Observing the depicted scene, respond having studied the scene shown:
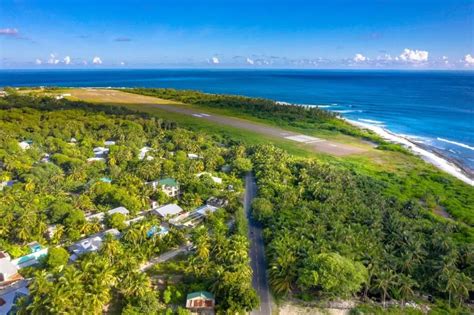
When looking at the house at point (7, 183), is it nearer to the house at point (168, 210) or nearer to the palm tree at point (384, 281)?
the house at point (168, 210)

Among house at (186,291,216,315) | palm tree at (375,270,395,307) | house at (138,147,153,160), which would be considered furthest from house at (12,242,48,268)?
palm tree at (375,270,395,307)

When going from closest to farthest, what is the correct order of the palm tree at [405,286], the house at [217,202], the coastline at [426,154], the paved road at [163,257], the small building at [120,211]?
the palm tree at [405,286] < the paved road at [163,257] < the small building at [120,211] < the house at [217,202] < the coastline at [426,154]

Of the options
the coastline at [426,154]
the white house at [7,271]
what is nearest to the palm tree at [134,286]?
the white house at [7,271]

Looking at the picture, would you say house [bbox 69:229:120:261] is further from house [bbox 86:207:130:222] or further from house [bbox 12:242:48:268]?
house [bbox 86:207:130:222]

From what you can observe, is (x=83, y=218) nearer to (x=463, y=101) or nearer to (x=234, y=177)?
(x=234, y=177)

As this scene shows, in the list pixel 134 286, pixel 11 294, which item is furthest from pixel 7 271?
pixel 134 286

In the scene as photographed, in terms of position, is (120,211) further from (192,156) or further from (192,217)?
(192,156)
